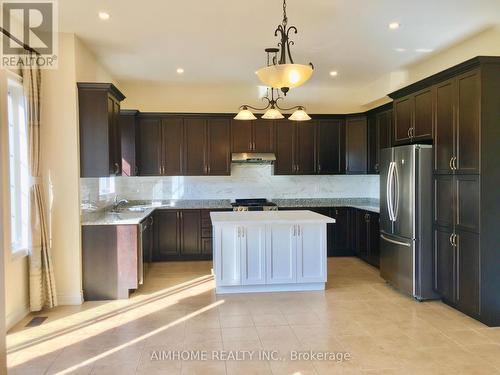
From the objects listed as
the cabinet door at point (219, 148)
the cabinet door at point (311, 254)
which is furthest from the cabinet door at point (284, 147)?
the cabinet door at point (311, 254)

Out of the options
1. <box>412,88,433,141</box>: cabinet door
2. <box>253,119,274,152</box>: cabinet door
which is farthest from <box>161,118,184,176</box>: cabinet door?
<box>412,88,433,141</box>: cabinet door

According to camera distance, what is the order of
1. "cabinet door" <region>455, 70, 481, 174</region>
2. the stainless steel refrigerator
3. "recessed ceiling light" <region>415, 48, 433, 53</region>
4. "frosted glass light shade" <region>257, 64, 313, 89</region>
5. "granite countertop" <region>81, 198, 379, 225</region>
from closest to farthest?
"frosted glass light shade" <region>257, 64, 313, 89</region> < "cabinet door" <region>455, 70, 481, 174</region> < the stainless steel refrigerator < "recessed ceiling light" <region>415, 48, 433, 53</region> < "granite countertop" <region>81, 198, 379, 225</region>

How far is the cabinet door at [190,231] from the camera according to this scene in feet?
21.1

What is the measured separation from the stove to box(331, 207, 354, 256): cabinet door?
1137mm

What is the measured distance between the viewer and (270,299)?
4.46 meters

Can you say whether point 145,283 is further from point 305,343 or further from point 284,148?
point 284,148

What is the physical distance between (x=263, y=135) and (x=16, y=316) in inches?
178

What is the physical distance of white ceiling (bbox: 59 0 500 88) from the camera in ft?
11.8

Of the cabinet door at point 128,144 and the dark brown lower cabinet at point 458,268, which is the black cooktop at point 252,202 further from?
the dark brown lower cabinet at point 458,268

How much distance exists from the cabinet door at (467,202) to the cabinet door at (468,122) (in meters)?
0.09

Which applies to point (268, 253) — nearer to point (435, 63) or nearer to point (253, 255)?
point (253, 255)

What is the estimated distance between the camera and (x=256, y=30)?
4.19 m

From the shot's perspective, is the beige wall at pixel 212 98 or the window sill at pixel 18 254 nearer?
the window sill at pixel 18 254

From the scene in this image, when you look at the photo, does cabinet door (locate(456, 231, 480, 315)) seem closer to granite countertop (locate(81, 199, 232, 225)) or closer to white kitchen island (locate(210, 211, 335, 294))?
white kitchen island (locate(210, 211, 335, 294))
